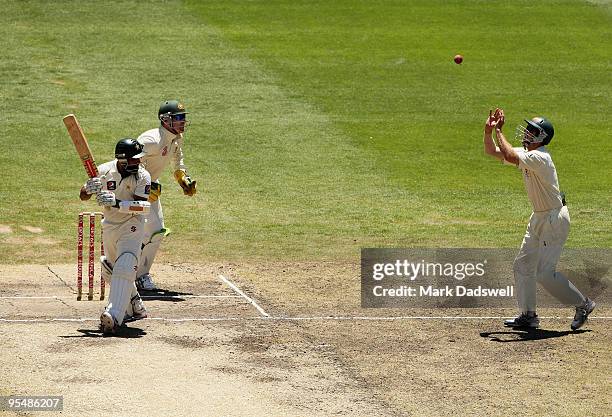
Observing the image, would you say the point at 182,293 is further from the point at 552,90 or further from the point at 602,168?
the point at 552,90

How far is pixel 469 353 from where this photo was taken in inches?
455

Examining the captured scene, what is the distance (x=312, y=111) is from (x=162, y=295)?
939cm

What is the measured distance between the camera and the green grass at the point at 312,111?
1764cm

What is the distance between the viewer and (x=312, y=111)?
22.7m

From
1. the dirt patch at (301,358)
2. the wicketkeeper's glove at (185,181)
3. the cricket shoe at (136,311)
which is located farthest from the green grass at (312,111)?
the cricket shoe at (136,311)

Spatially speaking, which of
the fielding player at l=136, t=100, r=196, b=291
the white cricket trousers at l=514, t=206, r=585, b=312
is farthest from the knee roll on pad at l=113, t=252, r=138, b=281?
the white cricket trousers at l=514, t=206, r=585, b=312

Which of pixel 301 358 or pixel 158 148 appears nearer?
pixel 301 358

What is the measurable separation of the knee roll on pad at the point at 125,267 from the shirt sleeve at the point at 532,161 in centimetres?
395

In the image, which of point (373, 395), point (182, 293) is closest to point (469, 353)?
point (373, 395)

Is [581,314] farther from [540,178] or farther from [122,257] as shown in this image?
[122,257]

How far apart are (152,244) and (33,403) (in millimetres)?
4624

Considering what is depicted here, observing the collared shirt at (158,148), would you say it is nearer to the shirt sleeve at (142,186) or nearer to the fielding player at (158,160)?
the fielding player at (158,160)

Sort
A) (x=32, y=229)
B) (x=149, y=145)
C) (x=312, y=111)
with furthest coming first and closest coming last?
(x=312, y=111), (x=32, y=229), (x=149, y=145)

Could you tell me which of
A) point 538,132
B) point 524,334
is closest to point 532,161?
point 538,132
